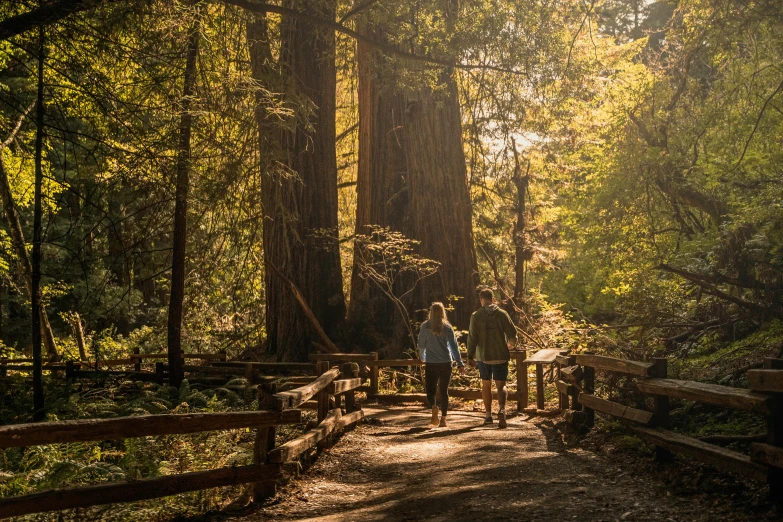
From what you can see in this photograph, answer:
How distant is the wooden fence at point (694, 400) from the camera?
6105 millimetres

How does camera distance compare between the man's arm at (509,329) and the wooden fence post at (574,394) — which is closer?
the wooden fence post at (574,394)

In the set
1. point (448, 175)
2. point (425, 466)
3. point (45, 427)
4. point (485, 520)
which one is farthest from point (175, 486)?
point (448, 175)

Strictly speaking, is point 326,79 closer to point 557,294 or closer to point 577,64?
point 577,64

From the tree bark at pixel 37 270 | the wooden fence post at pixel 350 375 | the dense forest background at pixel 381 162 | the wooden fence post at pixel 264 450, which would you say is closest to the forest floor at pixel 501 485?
the wooden fence post at pixel 264 450

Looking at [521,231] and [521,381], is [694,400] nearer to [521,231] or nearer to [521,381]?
[521,381]

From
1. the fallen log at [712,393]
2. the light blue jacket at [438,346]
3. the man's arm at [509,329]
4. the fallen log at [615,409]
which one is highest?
the man's arm at [509,329]

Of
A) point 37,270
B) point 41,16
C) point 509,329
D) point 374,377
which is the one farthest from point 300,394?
point 374,377

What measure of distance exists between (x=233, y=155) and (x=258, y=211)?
3137 millimetres

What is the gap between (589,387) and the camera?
10.8 meters

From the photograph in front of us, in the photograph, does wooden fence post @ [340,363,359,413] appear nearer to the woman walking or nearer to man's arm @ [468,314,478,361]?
the woman walking

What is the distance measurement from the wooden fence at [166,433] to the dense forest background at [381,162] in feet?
12.3

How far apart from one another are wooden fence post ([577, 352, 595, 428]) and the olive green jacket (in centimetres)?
123

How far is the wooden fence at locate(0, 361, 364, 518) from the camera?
5656 millimetres

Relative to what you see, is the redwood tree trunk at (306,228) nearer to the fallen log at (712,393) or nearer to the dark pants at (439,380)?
the dark pants at (439,380)
